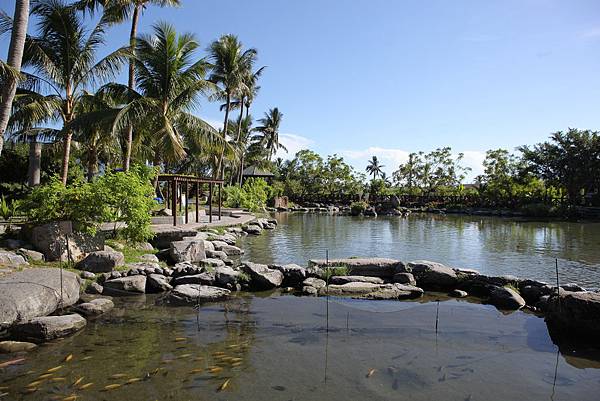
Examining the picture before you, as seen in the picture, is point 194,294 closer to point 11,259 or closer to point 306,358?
point 306,358

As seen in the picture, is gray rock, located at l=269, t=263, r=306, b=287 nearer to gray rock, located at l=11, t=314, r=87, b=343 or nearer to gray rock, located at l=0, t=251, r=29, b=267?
gray rock, located at l=11, t=314, r=87, b=343

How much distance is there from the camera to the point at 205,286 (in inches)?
374

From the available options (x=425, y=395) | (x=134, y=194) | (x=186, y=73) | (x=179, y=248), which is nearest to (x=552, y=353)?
(x=425, y=395)

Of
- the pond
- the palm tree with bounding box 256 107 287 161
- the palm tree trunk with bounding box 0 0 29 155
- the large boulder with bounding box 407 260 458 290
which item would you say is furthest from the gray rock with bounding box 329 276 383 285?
the palm tree with bounding box 256 107 287 161

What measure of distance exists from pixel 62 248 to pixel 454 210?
133ft

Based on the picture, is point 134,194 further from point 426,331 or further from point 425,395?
point 425,395

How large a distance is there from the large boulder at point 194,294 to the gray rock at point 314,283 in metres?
1.81

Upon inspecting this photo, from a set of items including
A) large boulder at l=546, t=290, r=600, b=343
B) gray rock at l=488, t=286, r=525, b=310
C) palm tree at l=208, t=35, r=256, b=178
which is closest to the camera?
large boulder at l=546, t=290, r=600, b=343

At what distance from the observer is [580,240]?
21.5 metres

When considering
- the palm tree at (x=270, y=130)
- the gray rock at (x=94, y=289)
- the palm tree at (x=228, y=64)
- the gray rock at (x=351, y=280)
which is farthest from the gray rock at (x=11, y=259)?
the palm tree at (x=270, y=130)

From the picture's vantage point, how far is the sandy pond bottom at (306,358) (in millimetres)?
5223

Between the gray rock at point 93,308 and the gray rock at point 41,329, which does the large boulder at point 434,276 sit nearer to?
the gray rock at point 93,308

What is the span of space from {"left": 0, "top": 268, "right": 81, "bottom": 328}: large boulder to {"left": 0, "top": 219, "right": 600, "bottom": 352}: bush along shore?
0.04 feet

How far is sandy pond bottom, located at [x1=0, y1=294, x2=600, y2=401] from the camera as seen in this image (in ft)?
17.1
